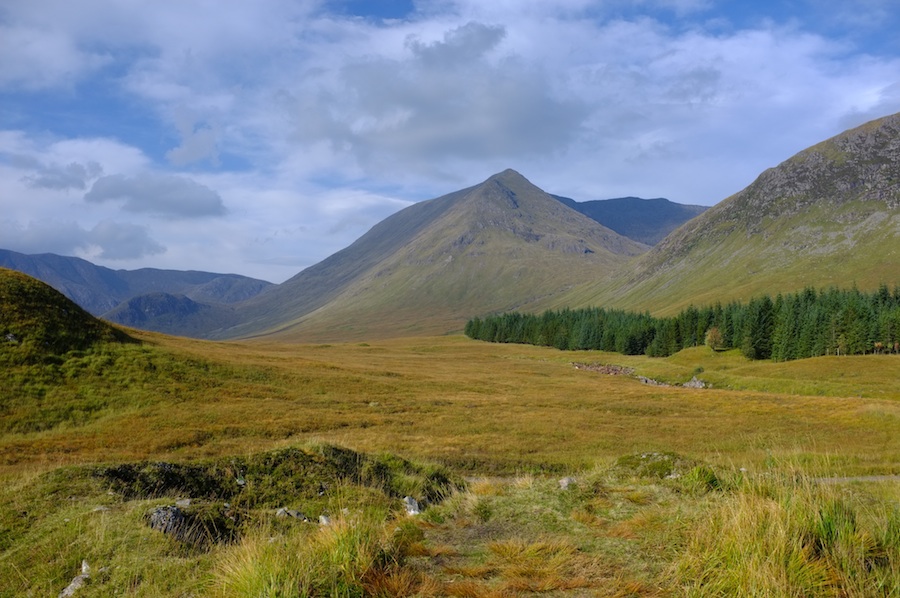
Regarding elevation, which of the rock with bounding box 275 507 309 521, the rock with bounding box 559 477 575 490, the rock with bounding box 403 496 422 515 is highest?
the rock with bounding box 559 477 575 490

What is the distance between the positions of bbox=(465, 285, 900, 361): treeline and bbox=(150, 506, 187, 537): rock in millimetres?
120405

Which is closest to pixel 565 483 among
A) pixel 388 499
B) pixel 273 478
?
pixel 388 499

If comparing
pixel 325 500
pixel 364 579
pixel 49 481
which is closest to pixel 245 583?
pixel 364 579

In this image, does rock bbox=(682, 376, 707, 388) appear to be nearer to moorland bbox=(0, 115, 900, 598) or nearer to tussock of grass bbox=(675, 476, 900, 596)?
moorland bbox=(0, 115, 900, 598)

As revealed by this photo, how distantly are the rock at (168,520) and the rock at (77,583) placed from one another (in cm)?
146

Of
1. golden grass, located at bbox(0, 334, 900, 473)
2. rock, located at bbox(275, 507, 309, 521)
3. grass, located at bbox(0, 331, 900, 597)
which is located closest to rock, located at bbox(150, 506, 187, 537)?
grass, located at bbox(0, 331, 900, 597)

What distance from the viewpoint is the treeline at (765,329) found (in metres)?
100

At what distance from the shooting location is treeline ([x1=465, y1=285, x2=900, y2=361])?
100 metres

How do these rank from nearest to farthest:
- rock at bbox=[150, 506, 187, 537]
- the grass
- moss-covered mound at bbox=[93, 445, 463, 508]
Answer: the grass
rock at bbox=[150, 506, 187, 537]
moss-covered mound at bbox=[93, 445, 463, 508]

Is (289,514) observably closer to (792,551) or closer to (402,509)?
(402,509)

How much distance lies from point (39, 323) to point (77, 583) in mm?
41056

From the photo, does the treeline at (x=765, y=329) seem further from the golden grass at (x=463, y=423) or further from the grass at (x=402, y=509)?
the grass at (x=402, y=509)

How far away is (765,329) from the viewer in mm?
111250

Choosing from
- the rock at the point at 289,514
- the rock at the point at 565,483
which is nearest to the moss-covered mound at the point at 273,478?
the rock at the point at 289,514
